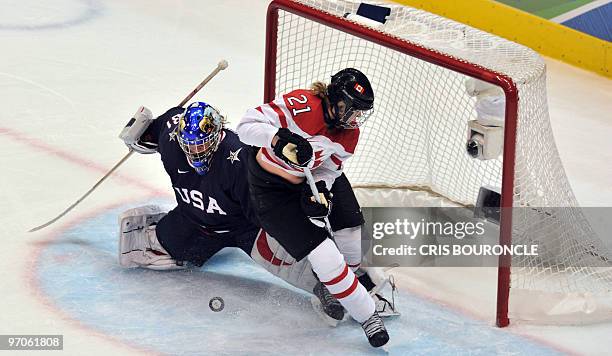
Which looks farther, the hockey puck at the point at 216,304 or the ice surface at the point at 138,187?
the hockey puck at the point at 216,304

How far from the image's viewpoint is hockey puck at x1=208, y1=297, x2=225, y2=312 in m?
3.72

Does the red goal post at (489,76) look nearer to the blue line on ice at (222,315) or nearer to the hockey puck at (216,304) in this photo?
the blue line on ice at (222,315)

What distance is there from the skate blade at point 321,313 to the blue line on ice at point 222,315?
0.02m

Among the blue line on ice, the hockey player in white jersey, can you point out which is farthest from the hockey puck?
the hockey player in white jersey

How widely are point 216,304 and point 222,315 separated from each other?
0.05 metres

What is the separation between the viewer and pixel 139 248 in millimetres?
3912

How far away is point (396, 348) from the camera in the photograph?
3553 millimetres

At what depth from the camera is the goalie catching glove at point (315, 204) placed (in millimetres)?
3387

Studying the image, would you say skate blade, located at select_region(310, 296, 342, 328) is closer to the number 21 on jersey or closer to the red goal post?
the red goal post

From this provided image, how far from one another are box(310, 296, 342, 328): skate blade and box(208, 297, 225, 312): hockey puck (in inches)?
11.4

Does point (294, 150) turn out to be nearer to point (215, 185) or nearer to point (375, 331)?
point (215, 185)

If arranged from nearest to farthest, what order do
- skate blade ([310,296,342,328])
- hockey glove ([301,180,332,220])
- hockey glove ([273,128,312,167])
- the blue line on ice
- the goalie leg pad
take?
hockey glove ([273,128,312,167]) → hockey glove ([301,180,332,220]) → the blue line on ice → skate blade ([310,296,342,328]) → the goalie leg pad

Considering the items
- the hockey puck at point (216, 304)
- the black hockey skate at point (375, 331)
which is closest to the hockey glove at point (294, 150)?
the black hockey skate at point (375, 331)

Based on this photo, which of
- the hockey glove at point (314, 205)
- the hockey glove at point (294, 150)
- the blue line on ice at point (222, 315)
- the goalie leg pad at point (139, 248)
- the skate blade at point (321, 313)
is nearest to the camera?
the hockey glove at point (294, 150)
